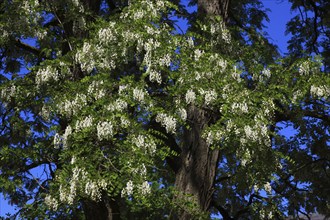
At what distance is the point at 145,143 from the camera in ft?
24.1

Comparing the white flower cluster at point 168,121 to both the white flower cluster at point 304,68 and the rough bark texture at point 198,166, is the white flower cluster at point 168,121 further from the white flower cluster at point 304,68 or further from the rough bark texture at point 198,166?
the white flower cluster at point 304,68

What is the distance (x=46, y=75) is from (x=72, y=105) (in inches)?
33.0

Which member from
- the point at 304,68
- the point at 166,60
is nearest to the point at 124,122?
the point at 166,60

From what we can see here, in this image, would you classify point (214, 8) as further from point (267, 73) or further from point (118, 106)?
point (118, 106)

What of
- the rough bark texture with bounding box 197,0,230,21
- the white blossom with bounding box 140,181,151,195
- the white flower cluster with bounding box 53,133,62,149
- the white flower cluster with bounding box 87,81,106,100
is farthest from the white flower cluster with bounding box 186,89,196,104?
the rough bark texture with bounding box 197,0,230,21

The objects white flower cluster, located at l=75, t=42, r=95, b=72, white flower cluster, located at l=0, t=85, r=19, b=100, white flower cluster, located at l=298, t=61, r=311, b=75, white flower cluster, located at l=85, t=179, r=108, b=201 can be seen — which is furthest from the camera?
white flower cluster, located at l=0, t=85, r=19, b=100

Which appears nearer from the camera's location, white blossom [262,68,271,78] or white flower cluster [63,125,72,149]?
white flower cluster [63,125,72,149]

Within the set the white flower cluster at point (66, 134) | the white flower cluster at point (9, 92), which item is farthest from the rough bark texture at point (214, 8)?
the white flower cluster at point (9, 92)

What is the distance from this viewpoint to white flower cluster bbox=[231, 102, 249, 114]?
7342 mm

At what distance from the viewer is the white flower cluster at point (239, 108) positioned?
7342 millimetres

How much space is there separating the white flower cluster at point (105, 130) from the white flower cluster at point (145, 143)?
1.23 ft

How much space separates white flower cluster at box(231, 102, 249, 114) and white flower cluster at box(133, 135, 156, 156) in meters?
1.27

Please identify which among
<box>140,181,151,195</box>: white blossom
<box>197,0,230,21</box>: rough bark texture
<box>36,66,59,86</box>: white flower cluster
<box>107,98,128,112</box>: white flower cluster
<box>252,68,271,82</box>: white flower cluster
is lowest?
<box>140,181,151,195</box>: white blossom

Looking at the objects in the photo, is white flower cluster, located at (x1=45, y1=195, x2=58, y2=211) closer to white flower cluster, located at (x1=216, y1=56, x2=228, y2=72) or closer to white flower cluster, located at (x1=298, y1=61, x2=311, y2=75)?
white flower cluster, located at (x1=216, y1=56, x2=228, y2=72)
